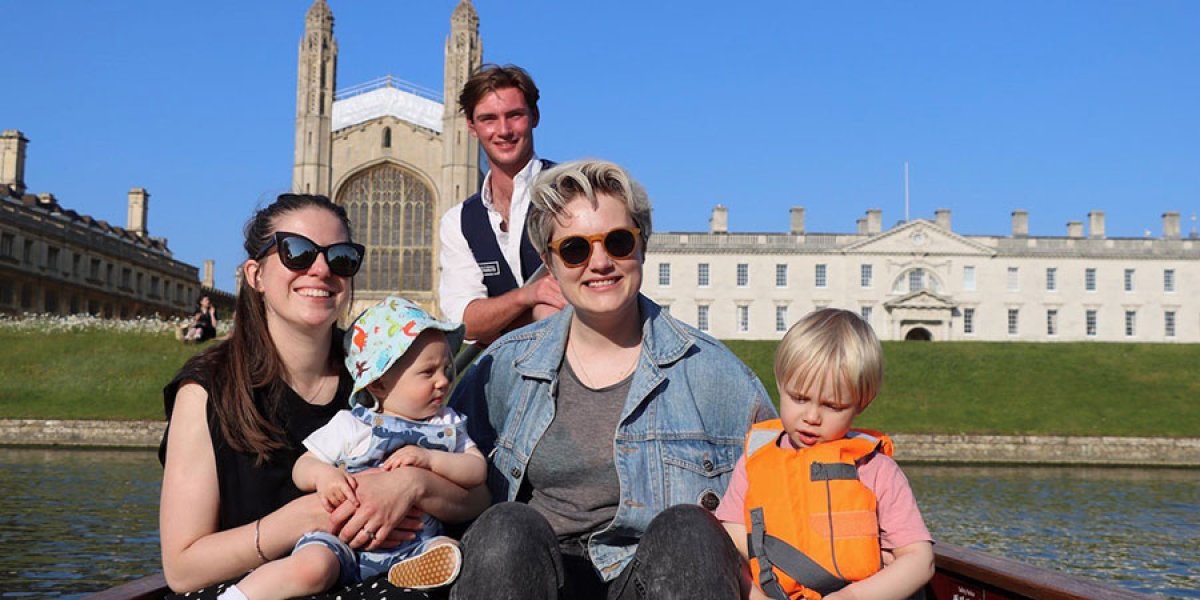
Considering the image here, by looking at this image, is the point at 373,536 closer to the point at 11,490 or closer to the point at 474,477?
the point at 474,477

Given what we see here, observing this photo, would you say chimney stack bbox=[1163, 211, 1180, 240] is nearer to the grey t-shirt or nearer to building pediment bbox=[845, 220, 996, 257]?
building pediment bbox=[845, 220, 996, 257]

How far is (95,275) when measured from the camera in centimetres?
5616

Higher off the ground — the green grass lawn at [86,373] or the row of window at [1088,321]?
the row of window at [1088,321]

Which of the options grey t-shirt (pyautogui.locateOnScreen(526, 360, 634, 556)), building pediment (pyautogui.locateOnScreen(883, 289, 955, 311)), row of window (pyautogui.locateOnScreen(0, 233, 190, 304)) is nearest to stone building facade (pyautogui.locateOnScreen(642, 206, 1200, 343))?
building pediment (pyautogui.locateOnScreen(883, 289, 955, 311))

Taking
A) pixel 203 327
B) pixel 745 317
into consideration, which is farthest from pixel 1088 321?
pixel 203 327

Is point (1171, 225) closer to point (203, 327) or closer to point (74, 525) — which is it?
point (203, 327)

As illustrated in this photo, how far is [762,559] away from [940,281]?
59.3 meters

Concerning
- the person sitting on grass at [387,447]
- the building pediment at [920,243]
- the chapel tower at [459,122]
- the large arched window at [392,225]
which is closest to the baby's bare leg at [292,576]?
the person sitting on grass at [387,447]

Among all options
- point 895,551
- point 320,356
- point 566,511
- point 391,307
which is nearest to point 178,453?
point 320,356

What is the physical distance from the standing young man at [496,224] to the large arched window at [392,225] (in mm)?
48987

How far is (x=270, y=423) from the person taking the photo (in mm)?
3289

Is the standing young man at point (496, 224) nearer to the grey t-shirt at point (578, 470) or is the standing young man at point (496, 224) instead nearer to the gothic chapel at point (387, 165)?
the grey t-shirt at point (578, 470)

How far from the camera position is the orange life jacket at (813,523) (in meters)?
2.92

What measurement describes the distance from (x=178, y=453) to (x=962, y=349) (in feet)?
120
